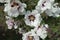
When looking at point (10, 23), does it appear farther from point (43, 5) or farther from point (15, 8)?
point (43, 5)

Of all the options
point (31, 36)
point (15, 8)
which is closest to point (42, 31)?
point (31, 36)

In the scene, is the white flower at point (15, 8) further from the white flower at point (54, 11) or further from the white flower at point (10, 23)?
the white flower at point (54, 11)

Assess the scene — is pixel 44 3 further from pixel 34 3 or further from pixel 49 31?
pixel 49 31

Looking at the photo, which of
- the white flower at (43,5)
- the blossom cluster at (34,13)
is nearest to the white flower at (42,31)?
the blossom cluster at (34,13)

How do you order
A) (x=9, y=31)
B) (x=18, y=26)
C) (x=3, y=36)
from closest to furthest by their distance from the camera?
(x=18, y=26), (x=9, y=31), (x=3, y=36)

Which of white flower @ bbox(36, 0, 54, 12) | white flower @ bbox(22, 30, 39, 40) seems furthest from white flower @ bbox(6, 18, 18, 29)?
white flower @ bbox(36, 0, 54, 12)

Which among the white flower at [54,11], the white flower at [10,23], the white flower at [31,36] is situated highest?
the white flower at [54,11]

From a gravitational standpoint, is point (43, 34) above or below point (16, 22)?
below

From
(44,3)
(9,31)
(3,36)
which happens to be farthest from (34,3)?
(3,36)
